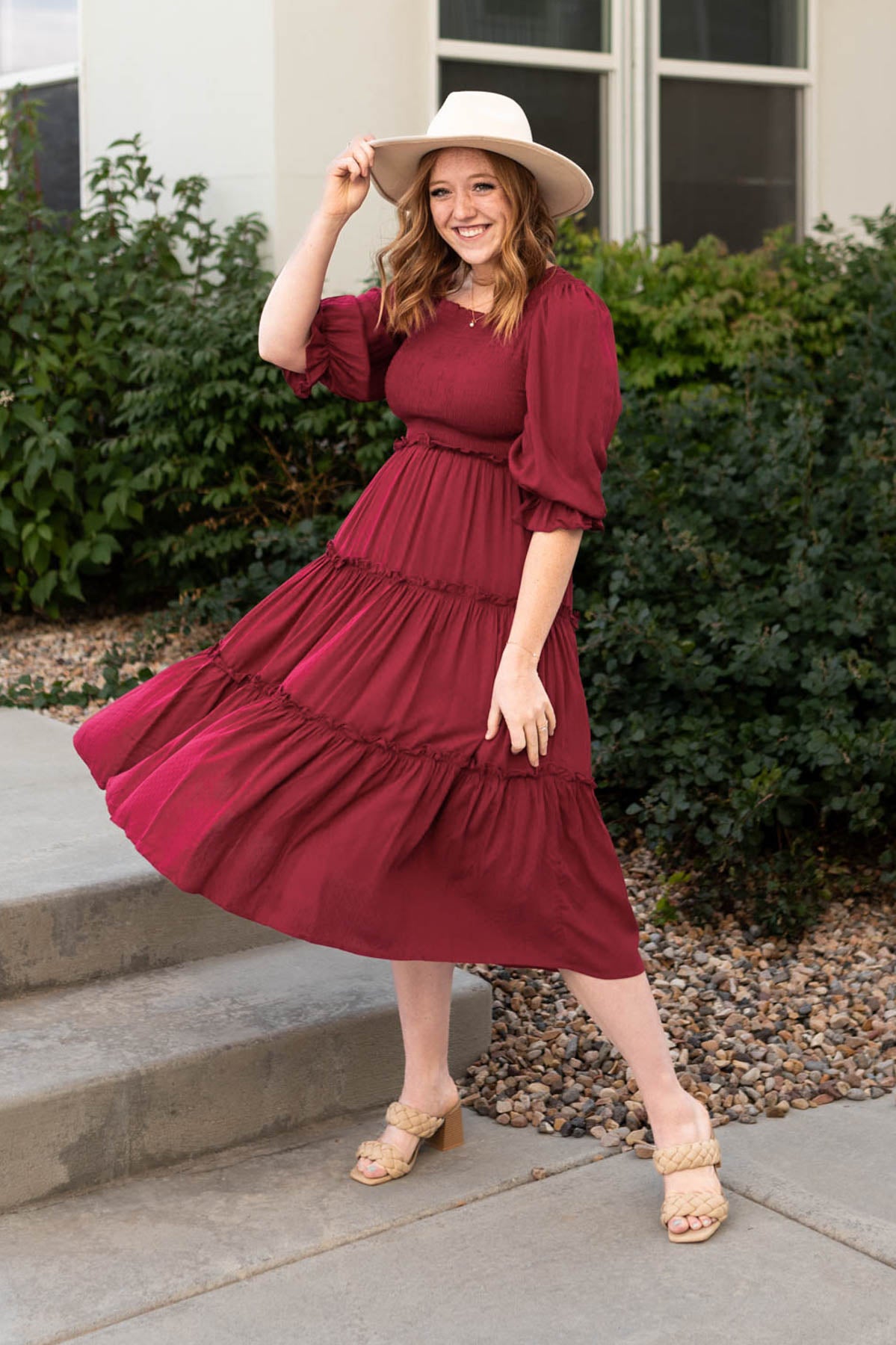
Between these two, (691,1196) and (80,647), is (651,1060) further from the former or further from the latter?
(80,647)

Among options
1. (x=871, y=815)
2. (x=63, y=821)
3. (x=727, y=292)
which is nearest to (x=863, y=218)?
(x=727, y=292)

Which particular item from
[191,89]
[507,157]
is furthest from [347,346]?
[191,89]

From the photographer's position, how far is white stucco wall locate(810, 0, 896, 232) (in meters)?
6.81

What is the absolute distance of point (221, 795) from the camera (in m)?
2.32

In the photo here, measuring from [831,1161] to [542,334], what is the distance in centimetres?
152

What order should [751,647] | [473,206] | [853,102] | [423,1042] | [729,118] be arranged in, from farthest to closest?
[853,102], [729,118], [751,647], [423,1042], [473,206]

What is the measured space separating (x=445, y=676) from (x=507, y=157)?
2.70 ft

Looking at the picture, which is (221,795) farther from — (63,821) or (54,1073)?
(63,821)

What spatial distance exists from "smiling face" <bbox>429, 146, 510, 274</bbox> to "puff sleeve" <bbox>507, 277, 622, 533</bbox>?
0.47 feet

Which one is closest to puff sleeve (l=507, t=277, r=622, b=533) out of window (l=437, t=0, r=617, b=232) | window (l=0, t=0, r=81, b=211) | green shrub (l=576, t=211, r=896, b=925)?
green shrub (l=576, t=211, r=896, b=925)

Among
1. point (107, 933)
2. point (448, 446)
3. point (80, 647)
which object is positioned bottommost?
point (107, 933)

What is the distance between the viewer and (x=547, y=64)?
20.6 feet

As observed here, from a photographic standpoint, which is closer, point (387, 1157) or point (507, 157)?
point (507, 157)

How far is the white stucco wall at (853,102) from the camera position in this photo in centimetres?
681
